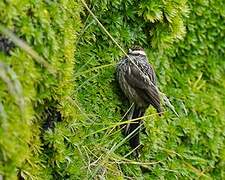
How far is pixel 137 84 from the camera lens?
375cm

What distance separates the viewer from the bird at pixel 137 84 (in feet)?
12.2

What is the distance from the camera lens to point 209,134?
179 inches

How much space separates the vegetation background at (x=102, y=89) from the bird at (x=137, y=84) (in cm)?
6

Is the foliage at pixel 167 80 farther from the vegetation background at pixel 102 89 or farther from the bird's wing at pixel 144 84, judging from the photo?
the bird's wing at pixel 144 84

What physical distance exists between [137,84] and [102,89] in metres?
0.18

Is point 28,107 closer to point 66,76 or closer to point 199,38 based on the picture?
point 66,76

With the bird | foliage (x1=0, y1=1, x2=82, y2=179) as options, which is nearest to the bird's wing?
the bird

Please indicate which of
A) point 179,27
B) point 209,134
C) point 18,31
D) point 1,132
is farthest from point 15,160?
point 209,134

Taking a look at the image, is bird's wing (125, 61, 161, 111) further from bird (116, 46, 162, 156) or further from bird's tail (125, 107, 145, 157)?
bird's tail (125, 107, 145, 157)

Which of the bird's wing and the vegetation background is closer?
the vegetation background

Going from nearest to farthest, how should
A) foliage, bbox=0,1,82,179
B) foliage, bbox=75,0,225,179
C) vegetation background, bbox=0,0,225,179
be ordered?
foliage, bbox=0,1,82,179, vegetation background, bbox=0,0,225,179, foliage, bbox=75,0,225,179

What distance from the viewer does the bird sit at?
372cm

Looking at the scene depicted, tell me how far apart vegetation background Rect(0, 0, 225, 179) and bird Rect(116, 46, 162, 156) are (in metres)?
0.06

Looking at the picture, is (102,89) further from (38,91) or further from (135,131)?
(38,91)
